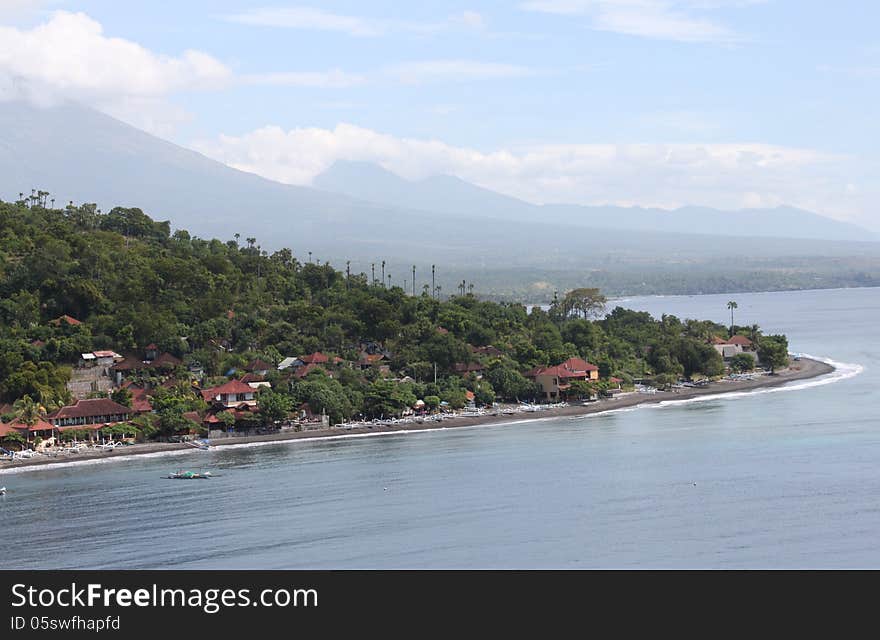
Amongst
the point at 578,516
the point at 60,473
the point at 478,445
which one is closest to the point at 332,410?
the point at 478,445

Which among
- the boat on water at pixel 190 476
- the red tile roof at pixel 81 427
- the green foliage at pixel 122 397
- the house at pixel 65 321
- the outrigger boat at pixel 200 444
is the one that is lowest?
the boat on water at pixel 190 476

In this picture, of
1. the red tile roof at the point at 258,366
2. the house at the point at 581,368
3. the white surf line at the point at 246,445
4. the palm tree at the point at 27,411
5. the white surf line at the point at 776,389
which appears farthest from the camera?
the house at the point at 581,368

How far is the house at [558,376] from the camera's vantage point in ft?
118

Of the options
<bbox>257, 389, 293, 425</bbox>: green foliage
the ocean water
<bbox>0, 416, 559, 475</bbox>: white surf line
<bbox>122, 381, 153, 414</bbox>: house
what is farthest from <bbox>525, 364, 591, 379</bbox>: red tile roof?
<bbox>122, 381, 153, 414</bbox>: house

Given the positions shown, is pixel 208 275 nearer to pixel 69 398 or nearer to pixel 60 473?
pixel 69 398

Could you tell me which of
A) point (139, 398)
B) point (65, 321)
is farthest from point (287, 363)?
point (65, 321)

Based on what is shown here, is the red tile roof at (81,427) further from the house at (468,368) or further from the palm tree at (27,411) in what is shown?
the house at (468,368)

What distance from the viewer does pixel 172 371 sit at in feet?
109

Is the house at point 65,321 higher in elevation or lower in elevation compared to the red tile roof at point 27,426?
higher

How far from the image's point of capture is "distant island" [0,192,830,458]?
29.8 meters

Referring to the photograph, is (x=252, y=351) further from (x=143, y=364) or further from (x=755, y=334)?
(x=755, y=334)

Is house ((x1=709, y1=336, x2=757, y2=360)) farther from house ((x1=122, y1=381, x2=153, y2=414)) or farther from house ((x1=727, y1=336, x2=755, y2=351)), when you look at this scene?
house ((x1=122, y1=381, x2=153, y2=414))

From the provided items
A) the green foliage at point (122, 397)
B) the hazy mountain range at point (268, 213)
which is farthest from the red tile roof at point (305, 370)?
the hazy mountain range at point (268, 213)
